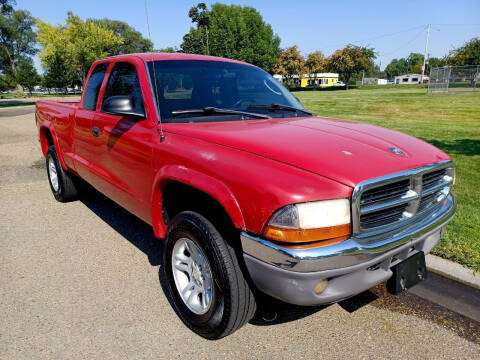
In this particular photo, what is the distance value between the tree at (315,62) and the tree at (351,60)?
117 inches

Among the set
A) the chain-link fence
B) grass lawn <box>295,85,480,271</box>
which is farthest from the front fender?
the chain-link fence

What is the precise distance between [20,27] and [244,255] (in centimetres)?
8811

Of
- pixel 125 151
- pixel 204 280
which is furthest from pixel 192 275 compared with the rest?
pixel 125 151

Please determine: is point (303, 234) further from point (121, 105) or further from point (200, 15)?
point (200, 15)

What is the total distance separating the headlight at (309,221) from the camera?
1.80 m

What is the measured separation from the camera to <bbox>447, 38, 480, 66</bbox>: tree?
49656mm

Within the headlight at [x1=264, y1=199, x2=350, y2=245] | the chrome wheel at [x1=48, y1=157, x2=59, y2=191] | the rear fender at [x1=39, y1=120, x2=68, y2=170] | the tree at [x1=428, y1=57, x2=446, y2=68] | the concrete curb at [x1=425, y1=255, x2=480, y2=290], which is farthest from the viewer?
the tree at [x1=428, y1=57, x2=446, y2=68]

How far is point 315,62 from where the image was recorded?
68188 millimetres

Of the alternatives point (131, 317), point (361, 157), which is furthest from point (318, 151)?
point (131, 317)

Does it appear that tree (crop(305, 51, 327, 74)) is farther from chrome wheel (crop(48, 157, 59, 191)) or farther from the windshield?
the windshield

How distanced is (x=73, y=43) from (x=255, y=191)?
49.0m

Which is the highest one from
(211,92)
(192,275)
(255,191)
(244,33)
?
(244,33)

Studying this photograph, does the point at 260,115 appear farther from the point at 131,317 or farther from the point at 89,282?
the point at 89,282

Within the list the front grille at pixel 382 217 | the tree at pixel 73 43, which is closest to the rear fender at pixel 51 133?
the front grille at pixel 382 217
